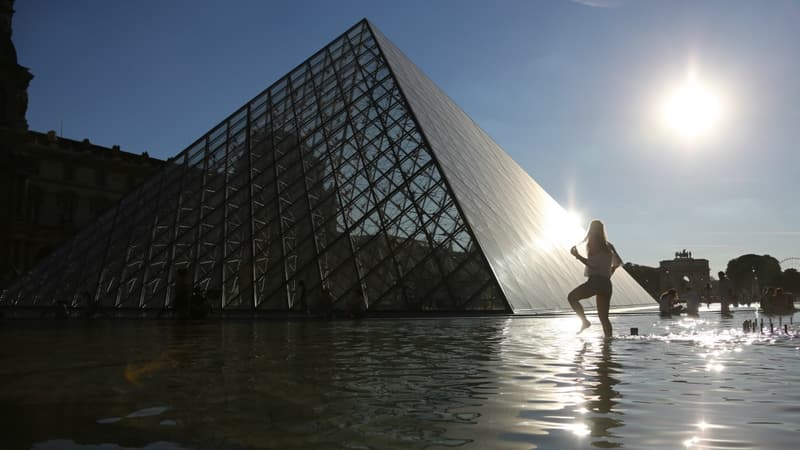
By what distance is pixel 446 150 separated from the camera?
22.3 m

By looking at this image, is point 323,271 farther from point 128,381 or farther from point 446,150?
point 128,381

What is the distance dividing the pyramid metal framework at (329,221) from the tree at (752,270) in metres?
120

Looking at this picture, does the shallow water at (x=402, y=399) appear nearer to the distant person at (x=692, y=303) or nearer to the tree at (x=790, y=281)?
the distant person at (x=692, y=303)

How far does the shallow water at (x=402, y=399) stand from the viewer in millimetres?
2676

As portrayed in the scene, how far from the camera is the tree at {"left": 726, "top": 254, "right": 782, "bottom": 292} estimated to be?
429 feet

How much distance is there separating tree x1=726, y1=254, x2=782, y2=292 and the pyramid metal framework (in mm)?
120220

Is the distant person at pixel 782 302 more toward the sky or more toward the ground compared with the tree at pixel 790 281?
more toward the ground

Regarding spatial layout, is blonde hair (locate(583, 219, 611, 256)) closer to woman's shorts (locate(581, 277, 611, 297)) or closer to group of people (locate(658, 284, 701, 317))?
woman's shorts (locate(581, 277, 611, 297))

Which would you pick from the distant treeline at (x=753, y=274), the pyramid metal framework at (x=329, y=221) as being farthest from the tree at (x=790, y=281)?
the pyramid metal framework at (x=329, y=221)

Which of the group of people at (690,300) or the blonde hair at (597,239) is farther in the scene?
the group of people at (690,300)

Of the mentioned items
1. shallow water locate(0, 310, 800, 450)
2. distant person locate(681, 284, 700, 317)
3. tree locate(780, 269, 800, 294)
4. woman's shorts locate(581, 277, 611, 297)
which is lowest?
shallow water locate(0, 310, 800, 450)

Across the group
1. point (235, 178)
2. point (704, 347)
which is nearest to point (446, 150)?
point (235, 178)

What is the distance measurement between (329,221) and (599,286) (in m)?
11.9

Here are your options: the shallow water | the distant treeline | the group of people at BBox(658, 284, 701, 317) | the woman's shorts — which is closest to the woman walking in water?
the woman's shorts
